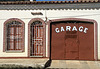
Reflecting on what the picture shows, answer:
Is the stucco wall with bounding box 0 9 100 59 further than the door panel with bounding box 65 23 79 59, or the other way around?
the door panel with bounding box 65 23 79 59

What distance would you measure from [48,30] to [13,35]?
2.59 meters

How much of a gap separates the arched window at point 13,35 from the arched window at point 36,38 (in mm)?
718

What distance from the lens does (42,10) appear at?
10625mm

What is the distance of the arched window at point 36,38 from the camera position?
10.8 m

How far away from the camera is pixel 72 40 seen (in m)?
10.7

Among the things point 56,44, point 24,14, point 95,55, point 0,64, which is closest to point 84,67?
point 95,55

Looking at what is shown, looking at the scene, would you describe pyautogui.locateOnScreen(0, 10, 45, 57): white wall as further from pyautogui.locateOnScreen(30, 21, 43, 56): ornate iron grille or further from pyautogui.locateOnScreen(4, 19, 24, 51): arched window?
pyautogui.locateOnScreen(30, 21, 43, 56): ornate iron grille

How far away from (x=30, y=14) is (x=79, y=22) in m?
3.56

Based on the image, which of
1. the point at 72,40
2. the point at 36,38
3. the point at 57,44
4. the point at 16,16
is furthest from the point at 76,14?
the point at 16,16

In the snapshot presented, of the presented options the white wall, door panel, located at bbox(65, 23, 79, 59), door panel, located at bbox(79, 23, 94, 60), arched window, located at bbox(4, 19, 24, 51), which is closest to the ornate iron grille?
the white wall

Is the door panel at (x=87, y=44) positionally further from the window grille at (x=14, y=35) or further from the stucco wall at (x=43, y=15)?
the window grille at (x=14, y=35)

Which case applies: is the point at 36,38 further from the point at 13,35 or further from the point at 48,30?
the point at 13,35

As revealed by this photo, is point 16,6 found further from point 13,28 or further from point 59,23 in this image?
point 59,23

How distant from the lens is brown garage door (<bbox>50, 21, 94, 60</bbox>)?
10562 mm
